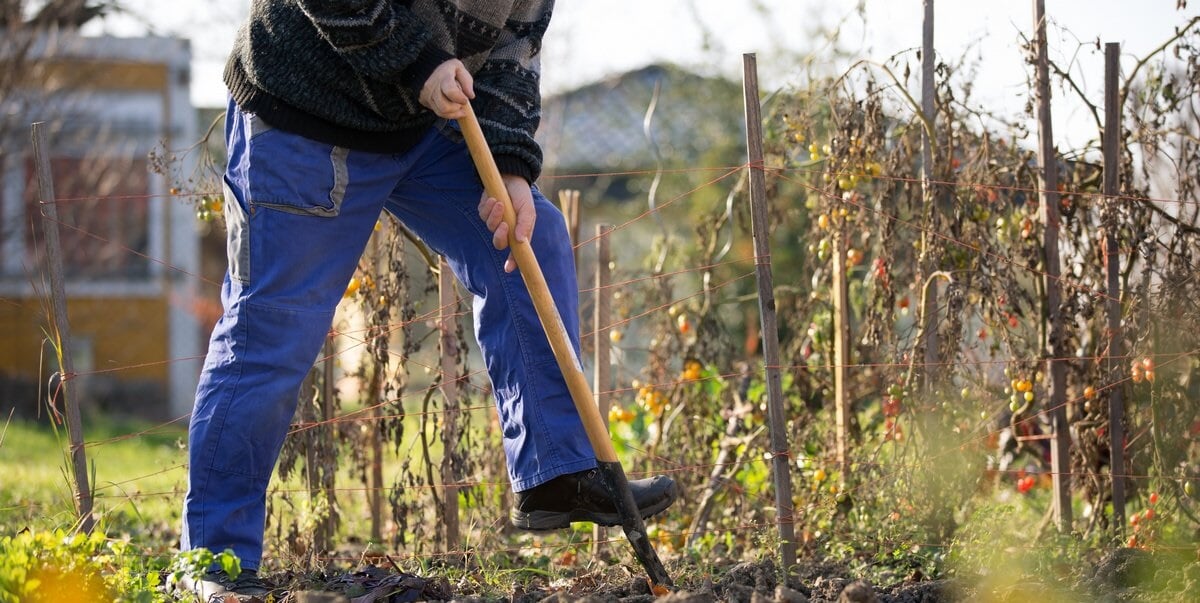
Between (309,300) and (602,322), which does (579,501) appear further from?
(602,322)

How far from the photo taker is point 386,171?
103 inches

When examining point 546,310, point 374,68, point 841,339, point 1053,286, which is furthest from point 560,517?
point 1053,286

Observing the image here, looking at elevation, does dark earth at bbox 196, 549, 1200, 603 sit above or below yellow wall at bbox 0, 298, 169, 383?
below

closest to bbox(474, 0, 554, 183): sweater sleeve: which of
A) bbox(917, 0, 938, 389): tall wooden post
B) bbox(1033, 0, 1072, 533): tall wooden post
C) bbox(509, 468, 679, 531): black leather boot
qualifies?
bbox(509, 468, 679, 531): black leather boot

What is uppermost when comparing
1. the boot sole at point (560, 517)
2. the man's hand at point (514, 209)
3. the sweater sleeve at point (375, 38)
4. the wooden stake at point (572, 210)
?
the sweater sleeve at point (375, 38)

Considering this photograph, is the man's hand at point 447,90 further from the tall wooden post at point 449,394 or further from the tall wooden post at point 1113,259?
the tall wooden post at point 1113,259

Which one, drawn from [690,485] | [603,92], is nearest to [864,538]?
[690,485]

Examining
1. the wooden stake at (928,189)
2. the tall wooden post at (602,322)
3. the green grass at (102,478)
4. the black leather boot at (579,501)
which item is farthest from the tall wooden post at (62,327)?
the wooden stake at (928,189)

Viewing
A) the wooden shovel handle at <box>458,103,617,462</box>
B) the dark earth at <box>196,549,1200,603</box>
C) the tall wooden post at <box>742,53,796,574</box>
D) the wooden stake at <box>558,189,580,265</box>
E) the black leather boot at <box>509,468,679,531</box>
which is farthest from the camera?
the wooden stake at <box>558,189,580,265</box>

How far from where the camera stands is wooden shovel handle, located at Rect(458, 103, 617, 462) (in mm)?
2504

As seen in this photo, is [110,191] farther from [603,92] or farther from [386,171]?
[386,171]

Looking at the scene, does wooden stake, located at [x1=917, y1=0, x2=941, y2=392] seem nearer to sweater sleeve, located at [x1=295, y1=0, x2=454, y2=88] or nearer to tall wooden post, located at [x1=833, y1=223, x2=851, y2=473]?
tall wooden post, located at [x1=833, y1=223, x2=851, y2=473]

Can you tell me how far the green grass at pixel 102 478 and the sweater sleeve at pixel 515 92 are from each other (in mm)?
1216

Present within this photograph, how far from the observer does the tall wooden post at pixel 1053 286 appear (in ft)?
10.7
